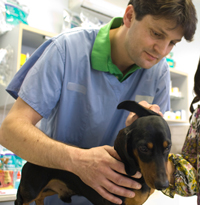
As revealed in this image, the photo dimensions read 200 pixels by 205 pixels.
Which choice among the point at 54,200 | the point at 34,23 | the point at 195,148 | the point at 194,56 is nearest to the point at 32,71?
the point at 54,200

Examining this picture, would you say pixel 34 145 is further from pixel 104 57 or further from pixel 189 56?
pixel 189 56

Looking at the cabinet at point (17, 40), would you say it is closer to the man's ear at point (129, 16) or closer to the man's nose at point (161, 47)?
the man's ear at point (129, 16)

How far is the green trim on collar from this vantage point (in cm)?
101

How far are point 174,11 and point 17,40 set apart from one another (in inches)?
53.8

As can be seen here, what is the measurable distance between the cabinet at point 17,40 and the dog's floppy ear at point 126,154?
4.43 ft

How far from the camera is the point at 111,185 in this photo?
2.21 ft

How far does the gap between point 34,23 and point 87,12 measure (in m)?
0.58

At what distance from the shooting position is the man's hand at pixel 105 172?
2.18ft

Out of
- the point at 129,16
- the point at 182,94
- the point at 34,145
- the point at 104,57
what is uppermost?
the point at 129,16

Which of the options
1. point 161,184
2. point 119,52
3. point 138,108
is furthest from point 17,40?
point 161,184

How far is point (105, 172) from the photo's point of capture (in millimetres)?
681

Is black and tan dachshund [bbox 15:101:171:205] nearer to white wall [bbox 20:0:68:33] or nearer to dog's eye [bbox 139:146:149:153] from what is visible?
dog's eye [bbox 139:146:149:153]

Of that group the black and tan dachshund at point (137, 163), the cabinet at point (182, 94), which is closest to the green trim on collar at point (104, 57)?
the black and tan dachshund at point (137, 163)

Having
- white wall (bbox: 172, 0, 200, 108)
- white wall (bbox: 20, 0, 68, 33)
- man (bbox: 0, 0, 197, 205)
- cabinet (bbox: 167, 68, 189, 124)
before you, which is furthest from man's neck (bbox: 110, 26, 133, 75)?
white wall (bbox: 172, 0, 200, 108)
